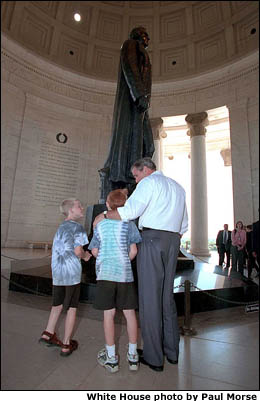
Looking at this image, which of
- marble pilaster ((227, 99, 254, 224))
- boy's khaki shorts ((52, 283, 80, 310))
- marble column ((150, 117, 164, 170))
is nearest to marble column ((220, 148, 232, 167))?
marble pilaster ((227, 99, 254, 224))

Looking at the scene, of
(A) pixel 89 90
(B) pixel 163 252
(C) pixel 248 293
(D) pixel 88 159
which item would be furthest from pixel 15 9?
(A) pixel 89 90

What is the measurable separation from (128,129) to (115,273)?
2318mm

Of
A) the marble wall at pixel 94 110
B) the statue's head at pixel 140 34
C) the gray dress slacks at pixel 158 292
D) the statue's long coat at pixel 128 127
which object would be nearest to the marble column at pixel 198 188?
the marble wall at pixel 94 110

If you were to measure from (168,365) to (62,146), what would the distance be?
908 cm

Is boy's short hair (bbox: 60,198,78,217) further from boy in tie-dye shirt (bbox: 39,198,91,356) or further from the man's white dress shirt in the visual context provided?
the man's white dress shirt

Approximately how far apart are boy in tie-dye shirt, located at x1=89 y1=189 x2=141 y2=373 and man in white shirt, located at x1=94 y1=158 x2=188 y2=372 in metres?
0.06

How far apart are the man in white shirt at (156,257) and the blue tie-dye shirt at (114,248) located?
78 mm

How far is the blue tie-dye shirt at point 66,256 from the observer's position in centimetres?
152

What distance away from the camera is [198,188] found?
30.9 feet

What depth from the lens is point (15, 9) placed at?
1.14 metres

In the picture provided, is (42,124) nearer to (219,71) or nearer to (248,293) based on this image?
(219,71)

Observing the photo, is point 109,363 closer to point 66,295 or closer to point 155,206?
point 66,295

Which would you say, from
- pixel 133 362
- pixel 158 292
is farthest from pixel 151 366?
pixel 158 292

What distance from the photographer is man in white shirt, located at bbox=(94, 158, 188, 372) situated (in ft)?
4.28
